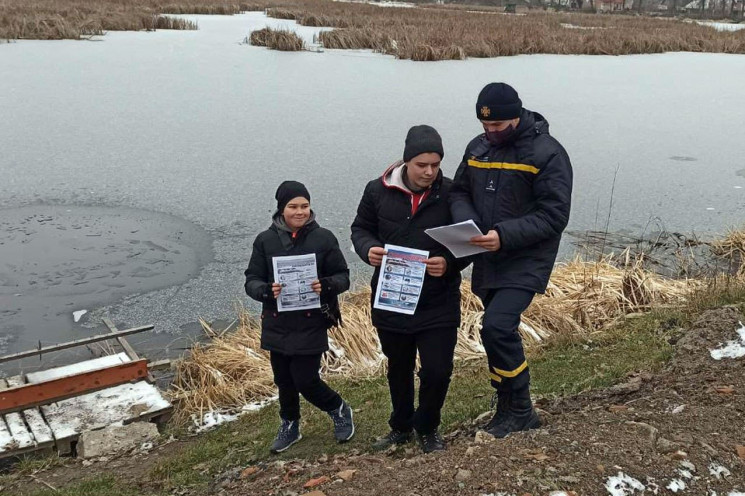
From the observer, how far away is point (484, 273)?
381 centimetres

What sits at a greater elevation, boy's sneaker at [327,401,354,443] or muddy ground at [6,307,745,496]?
muddy ground at [6,307,745,496]

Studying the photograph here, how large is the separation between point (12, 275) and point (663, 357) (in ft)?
18.8

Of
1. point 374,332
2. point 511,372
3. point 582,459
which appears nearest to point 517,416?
point 511,372

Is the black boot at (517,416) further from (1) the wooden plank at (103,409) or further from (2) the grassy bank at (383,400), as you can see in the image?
(1) the wooden plank at (103,409)

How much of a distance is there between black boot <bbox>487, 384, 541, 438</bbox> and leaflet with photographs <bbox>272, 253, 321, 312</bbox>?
1120 mm

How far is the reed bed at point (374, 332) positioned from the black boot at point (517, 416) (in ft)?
7.65

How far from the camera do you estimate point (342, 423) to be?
14.9 feet

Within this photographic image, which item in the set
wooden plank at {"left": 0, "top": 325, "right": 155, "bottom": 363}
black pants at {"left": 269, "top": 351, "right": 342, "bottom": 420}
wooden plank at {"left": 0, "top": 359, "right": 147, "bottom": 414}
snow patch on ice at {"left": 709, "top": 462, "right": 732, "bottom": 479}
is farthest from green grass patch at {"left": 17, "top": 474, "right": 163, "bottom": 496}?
snow patch on ice at {"left": 709, "top": 462, "right": 732, "bottom": 479}

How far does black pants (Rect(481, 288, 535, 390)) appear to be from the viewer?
3654 mm

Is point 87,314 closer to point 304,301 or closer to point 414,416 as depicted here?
point 304,301

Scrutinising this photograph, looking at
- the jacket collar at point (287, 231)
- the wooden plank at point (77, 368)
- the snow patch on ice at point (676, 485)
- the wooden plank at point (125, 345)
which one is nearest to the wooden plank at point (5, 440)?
the wooden plank at point (77, 368)

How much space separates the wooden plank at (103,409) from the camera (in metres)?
5.41

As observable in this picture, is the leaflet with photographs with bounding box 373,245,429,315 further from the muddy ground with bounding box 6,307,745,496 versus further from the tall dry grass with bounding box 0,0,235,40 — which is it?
the tall dry grass with bounding box 0,0,235,40

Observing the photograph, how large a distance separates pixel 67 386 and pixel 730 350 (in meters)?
4.46
